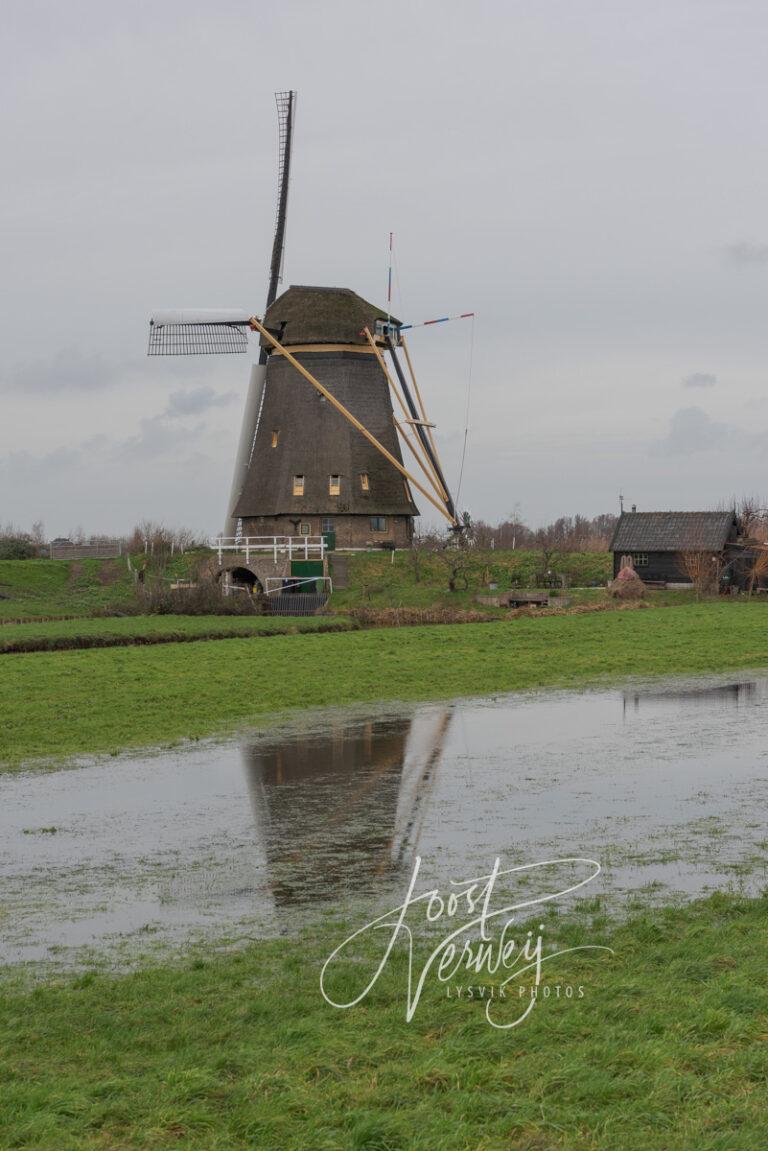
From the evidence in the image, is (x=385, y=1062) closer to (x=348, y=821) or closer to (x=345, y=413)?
(x=348, y=821)

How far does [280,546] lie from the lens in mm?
46750

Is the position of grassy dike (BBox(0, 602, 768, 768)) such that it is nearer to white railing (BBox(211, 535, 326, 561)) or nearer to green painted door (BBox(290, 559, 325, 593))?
green painted door (BBox(290, 559, 325, 593))

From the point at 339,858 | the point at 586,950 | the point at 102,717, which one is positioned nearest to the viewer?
the point at 586,950

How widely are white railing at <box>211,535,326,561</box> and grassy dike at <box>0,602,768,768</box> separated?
10143 mm

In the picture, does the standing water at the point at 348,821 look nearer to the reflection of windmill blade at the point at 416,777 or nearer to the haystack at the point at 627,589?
the reflection of windmill blade at the point at 416,777

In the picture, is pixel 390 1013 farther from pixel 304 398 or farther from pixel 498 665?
pixel 304 398

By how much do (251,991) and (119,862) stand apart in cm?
456

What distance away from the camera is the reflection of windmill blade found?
12984 mm

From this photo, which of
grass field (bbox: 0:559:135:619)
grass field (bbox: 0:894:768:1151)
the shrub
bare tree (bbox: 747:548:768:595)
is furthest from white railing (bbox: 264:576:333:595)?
grass field (bbox: 0:894:768:1151)

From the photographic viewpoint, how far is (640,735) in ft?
66.9

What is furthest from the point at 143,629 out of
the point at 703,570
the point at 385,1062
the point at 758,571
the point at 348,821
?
the point at 385,1062

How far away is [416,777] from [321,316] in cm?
3513

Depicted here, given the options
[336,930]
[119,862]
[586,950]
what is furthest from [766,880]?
[119,862]
